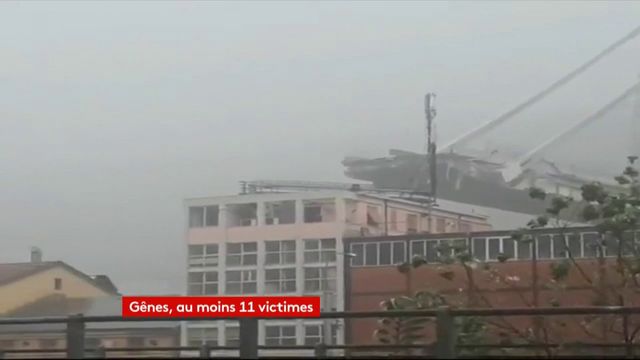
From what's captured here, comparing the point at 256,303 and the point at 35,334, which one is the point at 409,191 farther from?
the point at 35,334

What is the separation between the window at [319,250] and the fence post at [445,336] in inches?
566

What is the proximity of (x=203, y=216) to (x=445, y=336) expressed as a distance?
16.6 m

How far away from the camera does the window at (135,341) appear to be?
810 cm

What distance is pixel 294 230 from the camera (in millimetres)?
19594

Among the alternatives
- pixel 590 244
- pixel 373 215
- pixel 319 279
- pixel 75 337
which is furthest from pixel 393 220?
pixel 75 337

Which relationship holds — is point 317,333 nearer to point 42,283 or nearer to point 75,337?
point 75,337

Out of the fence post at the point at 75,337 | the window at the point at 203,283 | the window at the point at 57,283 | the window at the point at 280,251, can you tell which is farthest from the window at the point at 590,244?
the fence post at the point at 75,337

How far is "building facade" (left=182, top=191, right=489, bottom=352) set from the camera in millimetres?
19438

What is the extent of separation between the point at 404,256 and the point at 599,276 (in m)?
5.83

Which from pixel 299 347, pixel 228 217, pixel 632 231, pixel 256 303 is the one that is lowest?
pixel 299 347

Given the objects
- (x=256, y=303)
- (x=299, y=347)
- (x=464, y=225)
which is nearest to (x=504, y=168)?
(x=464, y=225)

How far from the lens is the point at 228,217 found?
20516 millimetres
